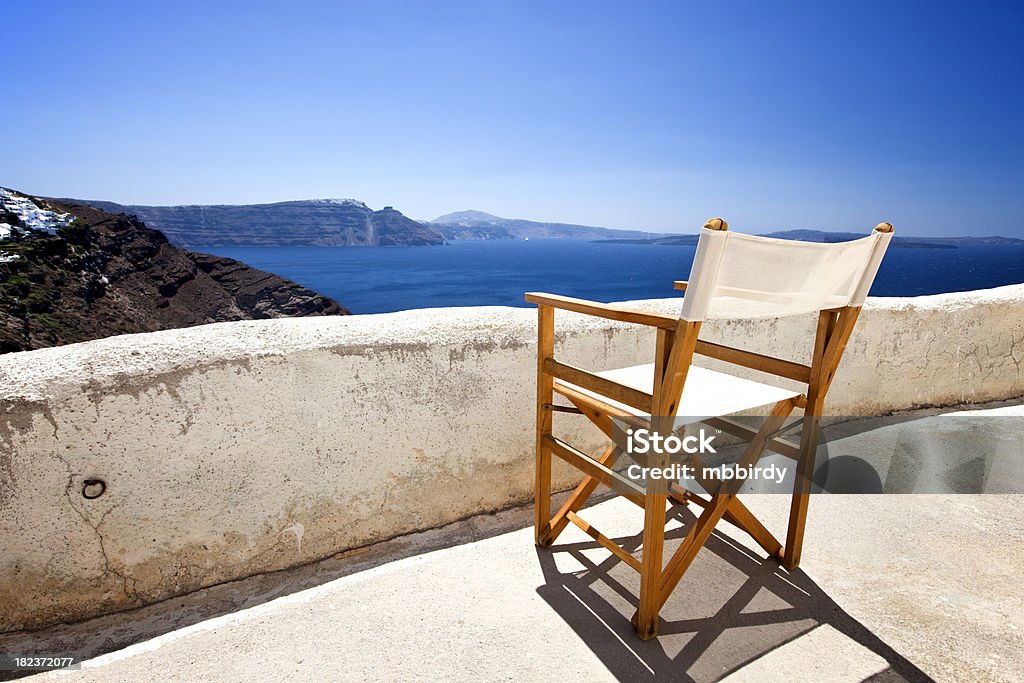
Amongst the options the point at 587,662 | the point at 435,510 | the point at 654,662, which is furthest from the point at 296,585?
the point at 654,662

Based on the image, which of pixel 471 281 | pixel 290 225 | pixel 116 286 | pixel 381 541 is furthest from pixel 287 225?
pixel 381 541

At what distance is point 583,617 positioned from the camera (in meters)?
1.36

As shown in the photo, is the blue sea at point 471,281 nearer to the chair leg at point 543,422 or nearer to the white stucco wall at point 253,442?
the white stucco wall at point 253,442

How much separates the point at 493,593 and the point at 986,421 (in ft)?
8.22

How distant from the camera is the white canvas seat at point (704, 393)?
131cm

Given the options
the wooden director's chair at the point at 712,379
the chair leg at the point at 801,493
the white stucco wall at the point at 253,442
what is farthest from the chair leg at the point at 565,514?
the chair leg at the point at 801,493

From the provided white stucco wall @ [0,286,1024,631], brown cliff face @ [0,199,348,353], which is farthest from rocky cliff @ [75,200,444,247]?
white stucco wall @ [0,286,1024,631]

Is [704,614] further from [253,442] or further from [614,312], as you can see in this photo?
[253,442]

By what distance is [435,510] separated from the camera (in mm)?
1750

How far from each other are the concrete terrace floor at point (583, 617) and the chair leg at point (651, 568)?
0.04m

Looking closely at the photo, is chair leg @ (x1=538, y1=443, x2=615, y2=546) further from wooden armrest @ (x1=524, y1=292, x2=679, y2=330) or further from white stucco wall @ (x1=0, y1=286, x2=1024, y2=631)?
wooden armrest @ (x1=524, y1=292, x2=679, y2=330)

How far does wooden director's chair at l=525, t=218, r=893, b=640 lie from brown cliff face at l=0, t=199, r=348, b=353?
1671 centimetres

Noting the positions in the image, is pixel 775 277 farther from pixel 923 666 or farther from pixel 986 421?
pixel 986 421

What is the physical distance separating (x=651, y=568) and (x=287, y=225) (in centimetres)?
11876
